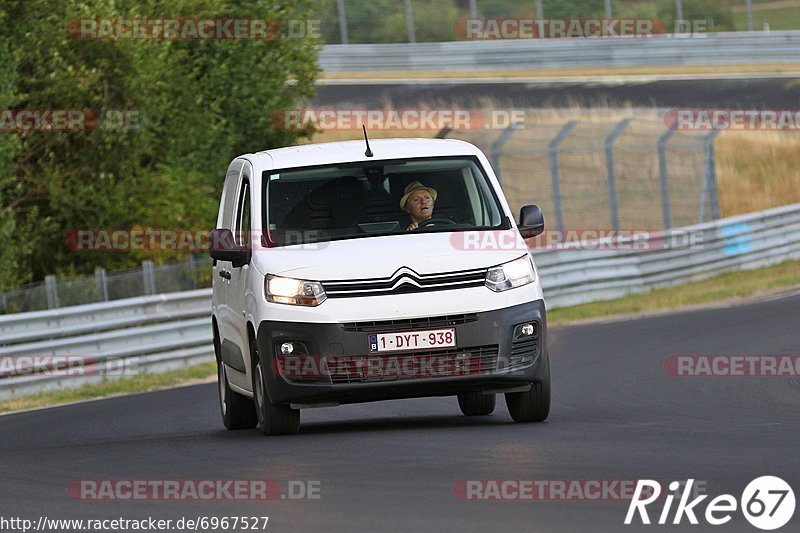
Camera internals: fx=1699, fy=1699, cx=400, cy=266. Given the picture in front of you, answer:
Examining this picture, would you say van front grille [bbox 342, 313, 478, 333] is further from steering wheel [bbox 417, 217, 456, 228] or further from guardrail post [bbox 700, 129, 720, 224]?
guardrail post [bbox 700, 129, 720, 224]

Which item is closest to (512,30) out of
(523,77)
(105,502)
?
(523,77)

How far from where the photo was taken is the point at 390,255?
1038 cm

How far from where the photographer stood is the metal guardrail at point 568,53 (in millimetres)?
42031

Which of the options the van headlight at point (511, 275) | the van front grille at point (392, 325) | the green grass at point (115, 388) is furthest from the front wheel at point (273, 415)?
the green grass at point (115, 388)

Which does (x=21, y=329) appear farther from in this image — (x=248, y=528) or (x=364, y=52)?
(x=364, y=52)

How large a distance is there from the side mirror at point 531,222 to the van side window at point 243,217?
184 cm

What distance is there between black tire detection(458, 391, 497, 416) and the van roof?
1.77 metres

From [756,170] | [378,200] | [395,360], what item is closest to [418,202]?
[378,200]

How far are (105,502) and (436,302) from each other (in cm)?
285

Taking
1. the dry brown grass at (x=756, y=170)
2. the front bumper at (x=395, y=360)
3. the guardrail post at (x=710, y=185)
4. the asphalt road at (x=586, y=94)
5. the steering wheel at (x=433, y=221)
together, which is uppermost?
the steering wheel at (x=433, y=221)

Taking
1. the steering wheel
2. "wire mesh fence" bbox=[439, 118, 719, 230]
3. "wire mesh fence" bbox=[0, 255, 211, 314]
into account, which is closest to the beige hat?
the steering wheel

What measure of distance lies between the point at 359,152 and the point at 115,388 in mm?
8259

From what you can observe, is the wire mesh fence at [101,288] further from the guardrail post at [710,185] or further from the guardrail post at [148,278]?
the guardrail post at [710,185]

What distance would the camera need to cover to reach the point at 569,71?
1705 inches
